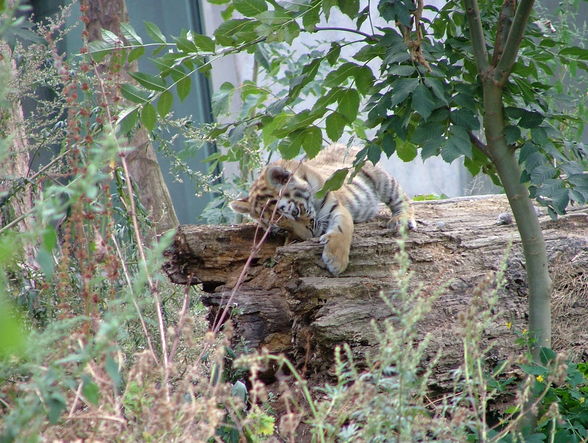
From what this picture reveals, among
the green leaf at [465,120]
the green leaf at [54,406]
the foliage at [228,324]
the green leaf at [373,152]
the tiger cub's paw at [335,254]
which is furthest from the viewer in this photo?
the tiger cub's paw at [335,254]

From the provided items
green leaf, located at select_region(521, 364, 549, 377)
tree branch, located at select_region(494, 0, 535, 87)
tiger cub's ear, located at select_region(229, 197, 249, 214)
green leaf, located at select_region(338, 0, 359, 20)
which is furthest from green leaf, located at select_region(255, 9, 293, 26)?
tiger cub's ear, located at select_region(229, 197, 249, 214)

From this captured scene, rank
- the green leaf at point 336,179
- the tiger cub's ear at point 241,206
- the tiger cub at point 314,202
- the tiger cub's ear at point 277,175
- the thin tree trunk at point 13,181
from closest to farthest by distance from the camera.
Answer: the green leaf at point 336,179, the thin tree trunk at point 13,181, the tiger cub at point 314,202, the tiger cub's ear at point 277,175, the tiger cub's ear at point 241,206

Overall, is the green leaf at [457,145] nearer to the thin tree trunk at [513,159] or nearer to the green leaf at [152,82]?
the thin tree trunk at [513,159]

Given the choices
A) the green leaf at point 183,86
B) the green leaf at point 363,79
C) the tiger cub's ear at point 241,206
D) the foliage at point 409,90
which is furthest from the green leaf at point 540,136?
the tiger cub's ear at point 241,206

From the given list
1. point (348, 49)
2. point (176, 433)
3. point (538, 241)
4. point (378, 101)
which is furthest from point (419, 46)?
point (348, 49)

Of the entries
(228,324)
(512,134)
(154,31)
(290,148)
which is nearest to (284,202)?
(290,148)

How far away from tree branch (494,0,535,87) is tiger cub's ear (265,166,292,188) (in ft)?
5.77

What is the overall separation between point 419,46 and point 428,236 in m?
1.46

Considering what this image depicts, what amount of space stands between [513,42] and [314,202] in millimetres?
1870

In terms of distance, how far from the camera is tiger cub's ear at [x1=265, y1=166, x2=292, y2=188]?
428 centimetres

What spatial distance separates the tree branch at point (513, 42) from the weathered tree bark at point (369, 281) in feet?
3.62

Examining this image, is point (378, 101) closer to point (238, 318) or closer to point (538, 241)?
point (538, 241)

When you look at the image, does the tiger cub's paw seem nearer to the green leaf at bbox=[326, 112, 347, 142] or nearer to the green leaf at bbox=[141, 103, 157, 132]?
the green leaf at bbox=[326, 112, 347, 142]

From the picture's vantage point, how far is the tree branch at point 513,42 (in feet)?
8.49
